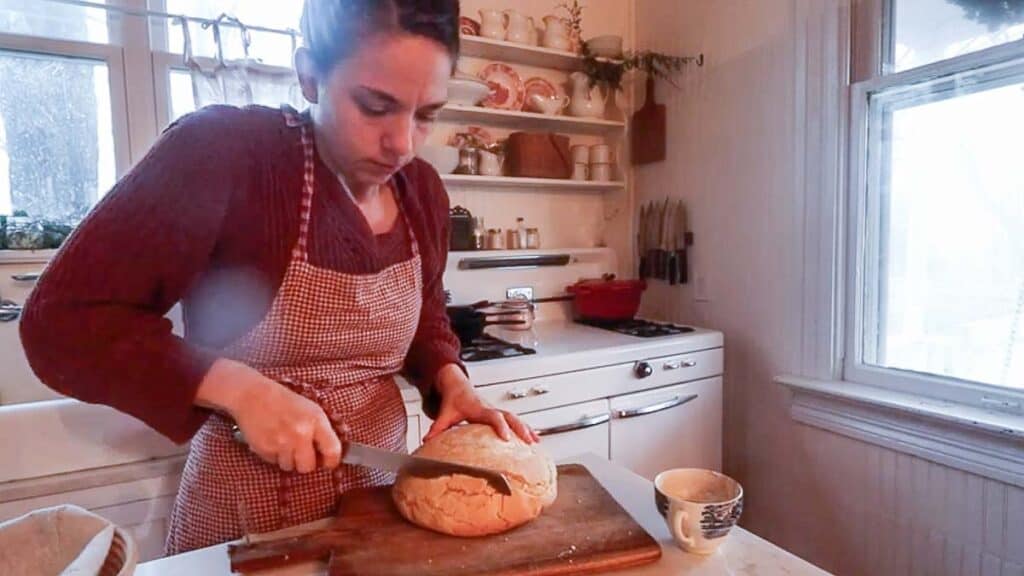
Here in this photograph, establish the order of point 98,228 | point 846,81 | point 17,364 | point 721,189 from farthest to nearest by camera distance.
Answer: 1. point 721,189
2. point 846,81
3. point 17,364
4. point 98,228

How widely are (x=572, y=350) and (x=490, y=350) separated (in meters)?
0.25

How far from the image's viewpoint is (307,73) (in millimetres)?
689

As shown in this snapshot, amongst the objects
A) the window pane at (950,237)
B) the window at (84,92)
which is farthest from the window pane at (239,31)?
the window pane at (950,237)

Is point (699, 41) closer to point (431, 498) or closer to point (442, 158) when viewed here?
point (442, 158)

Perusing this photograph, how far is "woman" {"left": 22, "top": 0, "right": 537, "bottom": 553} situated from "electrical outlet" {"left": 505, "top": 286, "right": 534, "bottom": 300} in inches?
56.4

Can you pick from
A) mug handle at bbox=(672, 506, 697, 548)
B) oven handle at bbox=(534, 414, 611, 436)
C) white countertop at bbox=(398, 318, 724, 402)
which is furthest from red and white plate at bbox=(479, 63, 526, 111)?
mug handle at bbox=(672, 506, 697, 548)

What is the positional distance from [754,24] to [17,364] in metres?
2.41

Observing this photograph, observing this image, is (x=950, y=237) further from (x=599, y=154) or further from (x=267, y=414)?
(x=267, y=414)

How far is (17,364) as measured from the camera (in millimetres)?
1578

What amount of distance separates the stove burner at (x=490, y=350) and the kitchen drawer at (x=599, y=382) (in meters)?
0.10

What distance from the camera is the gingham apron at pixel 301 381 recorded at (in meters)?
0.69

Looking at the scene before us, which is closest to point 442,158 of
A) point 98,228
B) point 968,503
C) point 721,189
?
point 721,189

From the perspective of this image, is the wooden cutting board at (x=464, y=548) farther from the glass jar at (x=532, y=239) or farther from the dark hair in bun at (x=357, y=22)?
the glass jar at (x=532, y=239)

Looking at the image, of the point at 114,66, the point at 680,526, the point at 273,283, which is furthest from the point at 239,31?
the point at 680,526
